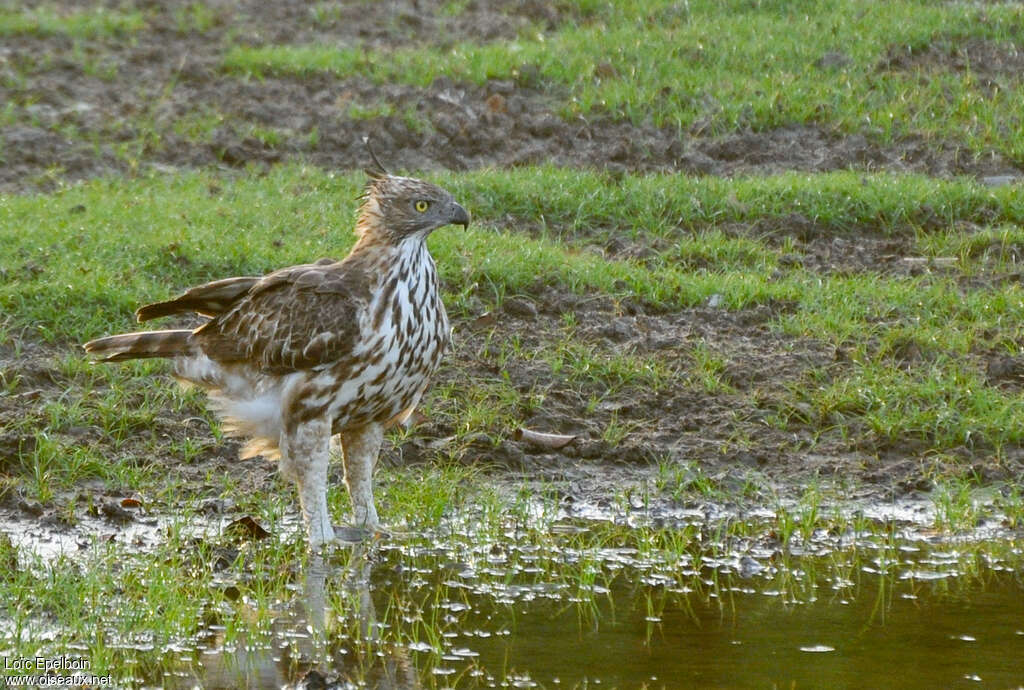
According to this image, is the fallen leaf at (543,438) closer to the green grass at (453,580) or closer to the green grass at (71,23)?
→ the green grass at (453,580)

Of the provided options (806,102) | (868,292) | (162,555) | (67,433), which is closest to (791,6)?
(806,102)

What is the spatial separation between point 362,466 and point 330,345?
71 centimetres

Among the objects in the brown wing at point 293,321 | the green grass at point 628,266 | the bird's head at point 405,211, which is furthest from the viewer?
the green grass at point 628,266

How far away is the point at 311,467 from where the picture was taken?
694cm

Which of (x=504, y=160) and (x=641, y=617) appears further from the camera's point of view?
(x=504, y=160)

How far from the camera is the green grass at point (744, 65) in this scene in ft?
40.9

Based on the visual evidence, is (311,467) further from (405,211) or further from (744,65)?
(744,65)

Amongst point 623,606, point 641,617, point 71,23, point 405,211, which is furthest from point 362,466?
point 71,23

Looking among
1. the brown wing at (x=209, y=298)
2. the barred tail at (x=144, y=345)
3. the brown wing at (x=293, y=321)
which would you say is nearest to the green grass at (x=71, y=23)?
the barred tail at (x=144, y=345)

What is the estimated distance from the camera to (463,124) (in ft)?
40.9

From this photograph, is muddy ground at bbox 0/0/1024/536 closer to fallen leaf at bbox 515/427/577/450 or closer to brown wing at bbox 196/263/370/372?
fallen leaf at bbox 515/427/577/450

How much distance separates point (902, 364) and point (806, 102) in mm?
3971

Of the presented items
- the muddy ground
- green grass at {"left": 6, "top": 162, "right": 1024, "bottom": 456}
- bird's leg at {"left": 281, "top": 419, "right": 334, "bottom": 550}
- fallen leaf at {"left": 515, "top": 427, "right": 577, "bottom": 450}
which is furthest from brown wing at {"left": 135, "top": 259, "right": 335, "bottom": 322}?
fallen leaf at {"left": 515, "top": 427, "right": 577, "bottom": 450}

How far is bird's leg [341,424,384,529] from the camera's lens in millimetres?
7180
